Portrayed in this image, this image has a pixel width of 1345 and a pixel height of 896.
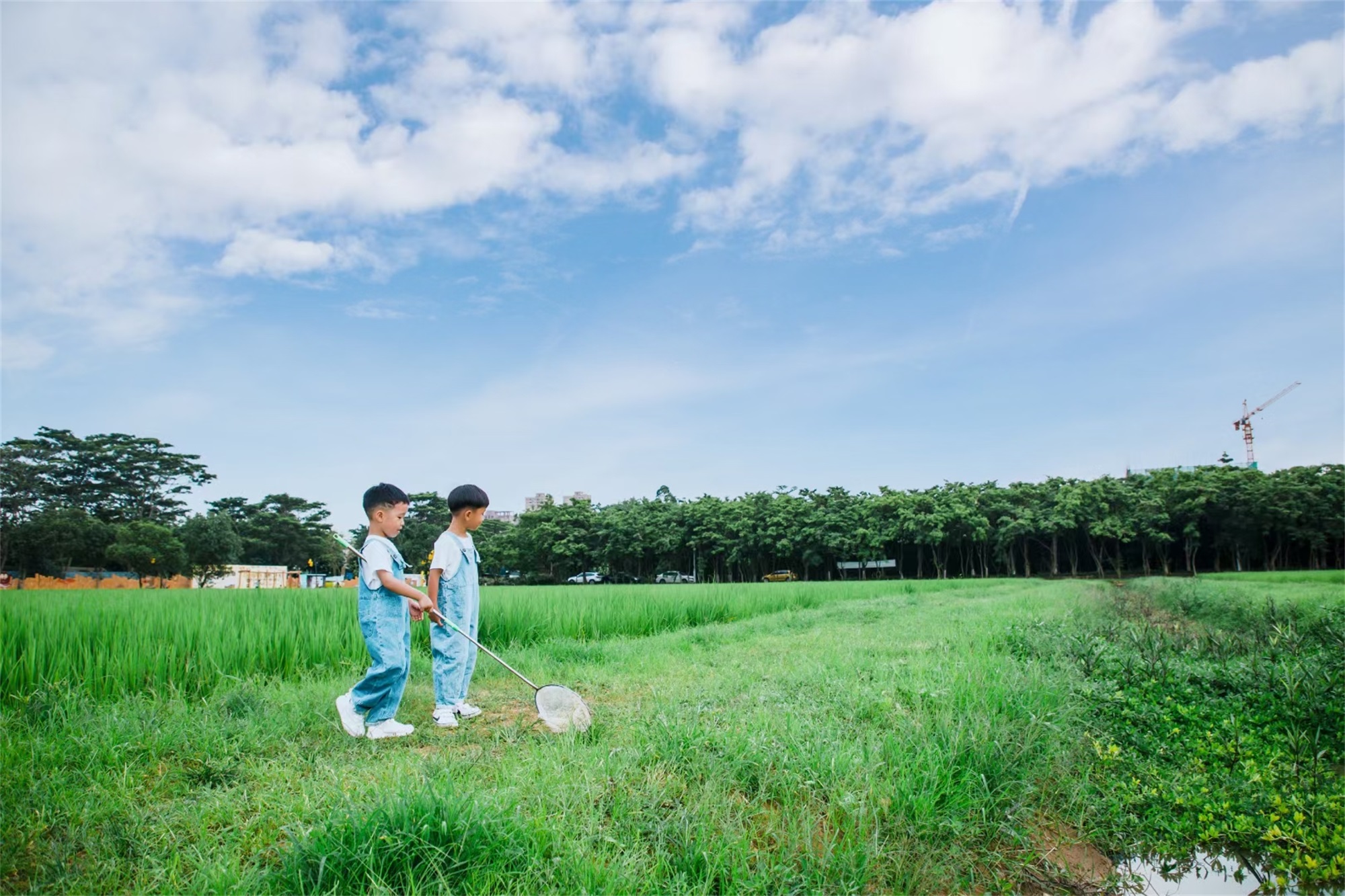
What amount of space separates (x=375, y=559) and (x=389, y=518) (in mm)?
296

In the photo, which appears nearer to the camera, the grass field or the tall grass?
the grass field

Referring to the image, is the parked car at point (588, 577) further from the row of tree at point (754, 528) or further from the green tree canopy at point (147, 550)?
the green tree canopy at point (147, 550)

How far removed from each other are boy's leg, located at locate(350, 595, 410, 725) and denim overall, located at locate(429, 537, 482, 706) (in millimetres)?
415

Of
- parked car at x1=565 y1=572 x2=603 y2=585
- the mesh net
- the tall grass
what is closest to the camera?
the mesh net

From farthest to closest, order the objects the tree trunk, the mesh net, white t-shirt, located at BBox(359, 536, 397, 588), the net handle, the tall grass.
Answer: the tree trunk → the tall grass → white t-shirt, located at BBox(359, 536, 397, 588) → the mesh net → the net handle

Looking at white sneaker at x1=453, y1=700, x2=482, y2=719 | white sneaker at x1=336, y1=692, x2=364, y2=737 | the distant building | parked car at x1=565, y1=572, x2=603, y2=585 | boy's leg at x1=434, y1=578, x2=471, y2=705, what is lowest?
parked car at x1=565, y1=572, x2=603, y2=585

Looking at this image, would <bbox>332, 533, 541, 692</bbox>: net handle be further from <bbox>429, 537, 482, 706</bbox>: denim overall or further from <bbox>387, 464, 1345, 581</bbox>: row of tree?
<bbox>387, 464, 1345, 581</bbox>: row of tree

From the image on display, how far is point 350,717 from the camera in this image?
15.6ft

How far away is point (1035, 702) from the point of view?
479 centimetres

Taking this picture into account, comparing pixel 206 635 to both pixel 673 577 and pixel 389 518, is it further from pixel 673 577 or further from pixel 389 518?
pixel 673 577

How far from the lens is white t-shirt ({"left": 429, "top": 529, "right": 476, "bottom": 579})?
5262mm

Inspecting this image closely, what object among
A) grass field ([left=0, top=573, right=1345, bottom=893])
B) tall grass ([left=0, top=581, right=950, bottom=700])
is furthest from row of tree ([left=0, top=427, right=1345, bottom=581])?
grass field ([left=0, top=573, right=1345, bottom=893])

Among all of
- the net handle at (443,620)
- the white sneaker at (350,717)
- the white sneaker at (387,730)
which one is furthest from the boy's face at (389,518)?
the white sneaker at (387,730)

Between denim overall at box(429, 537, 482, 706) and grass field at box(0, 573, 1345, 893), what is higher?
denim overall at box(429, 537, 482, 706)
